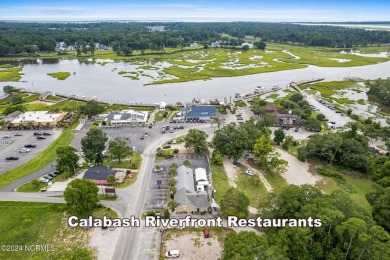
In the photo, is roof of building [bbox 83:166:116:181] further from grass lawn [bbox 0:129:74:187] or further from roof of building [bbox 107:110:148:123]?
roof of building [bbox 107:110:148:123]

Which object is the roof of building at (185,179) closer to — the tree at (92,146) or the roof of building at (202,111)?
the tree at (92,146)

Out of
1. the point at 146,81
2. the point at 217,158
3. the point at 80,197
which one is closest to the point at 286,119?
the point at 217,158

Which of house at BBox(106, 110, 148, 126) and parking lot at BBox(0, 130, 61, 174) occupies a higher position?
house at BBox(106, 110, 148, 126)

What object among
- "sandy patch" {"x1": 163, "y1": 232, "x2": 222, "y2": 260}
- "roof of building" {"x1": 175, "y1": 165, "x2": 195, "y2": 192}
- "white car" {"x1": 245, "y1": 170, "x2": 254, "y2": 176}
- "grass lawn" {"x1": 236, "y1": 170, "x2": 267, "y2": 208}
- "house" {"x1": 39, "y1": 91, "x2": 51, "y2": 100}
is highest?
"house" {"x1": 39, "y1": 91, "x2": 51, "y2": 100}

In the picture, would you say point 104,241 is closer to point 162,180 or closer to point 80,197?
point 80,197

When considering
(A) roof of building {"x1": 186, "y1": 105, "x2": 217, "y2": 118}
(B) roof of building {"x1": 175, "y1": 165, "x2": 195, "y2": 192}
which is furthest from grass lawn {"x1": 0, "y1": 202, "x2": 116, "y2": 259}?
(A) roof of building {"x1": 186, "y1": 105, "x2": 217, "y2": 118}

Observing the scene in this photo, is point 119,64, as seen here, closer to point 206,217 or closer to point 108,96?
point 108,96
